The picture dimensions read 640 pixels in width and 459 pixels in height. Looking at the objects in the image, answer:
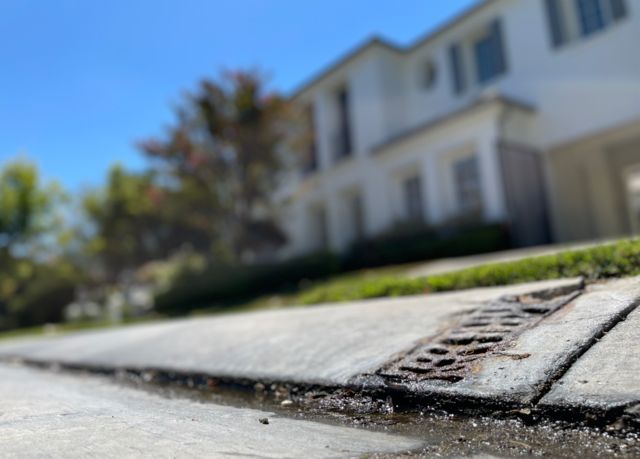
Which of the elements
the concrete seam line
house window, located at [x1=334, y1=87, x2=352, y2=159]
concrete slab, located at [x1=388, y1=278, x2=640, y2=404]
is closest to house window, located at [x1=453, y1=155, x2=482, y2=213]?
house window, located at [x1=334, y1=87, x2=352, y2=159]

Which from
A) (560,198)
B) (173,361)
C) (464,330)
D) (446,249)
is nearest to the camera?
(464,330)

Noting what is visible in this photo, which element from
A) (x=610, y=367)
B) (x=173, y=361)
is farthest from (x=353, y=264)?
→ (x=610, y=367)

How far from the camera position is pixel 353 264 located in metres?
15.3

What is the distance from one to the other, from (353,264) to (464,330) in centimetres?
1160

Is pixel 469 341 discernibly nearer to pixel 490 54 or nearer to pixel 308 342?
pixel 308 342

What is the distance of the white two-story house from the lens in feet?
41.5

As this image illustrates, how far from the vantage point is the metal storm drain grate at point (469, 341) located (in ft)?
10.4

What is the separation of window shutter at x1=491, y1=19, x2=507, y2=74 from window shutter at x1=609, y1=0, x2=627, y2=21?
276 centimetres

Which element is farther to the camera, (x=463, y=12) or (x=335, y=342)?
(x=463, y=12)

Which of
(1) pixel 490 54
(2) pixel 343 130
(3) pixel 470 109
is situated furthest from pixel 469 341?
(2) pixel 343 130

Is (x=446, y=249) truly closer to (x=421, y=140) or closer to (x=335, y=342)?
(x=421, y=140)

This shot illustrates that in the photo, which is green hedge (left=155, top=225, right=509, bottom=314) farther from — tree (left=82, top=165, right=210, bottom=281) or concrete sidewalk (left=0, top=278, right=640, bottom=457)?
concrete sidewalk (left=0, top=278, right=640, bottom=457)

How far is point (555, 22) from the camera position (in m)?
13.3

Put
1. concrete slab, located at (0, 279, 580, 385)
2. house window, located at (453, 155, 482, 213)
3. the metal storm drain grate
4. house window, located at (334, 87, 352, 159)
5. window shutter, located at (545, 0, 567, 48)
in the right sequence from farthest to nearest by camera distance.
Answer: house window, located at (334, 87, 352, 159) → house window, located at (453, 155, 482, 213) → window shutter, located at (545, 0, 567, 48) → concrete slab, located at (0, 279, 580, 385) → the metal storm drain grate
